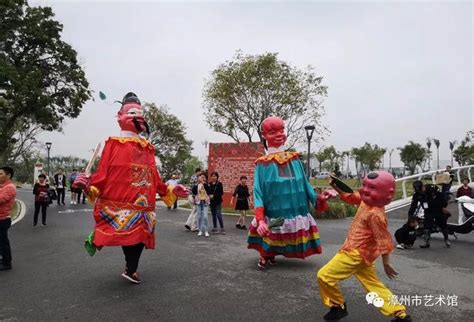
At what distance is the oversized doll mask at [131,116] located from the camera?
510 centimetres

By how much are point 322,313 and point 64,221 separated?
9839mm

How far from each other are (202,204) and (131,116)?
4271mm

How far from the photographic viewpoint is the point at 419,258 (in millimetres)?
6578

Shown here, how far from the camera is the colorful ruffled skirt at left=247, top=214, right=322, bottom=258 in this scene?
534cm

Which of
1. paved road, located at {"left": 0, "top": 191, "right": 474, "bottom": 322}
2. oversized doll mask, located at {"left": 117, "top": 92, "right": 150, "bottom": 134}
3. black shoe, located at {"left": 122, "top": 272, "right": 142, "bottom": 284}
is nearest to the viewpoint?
paved road, located at {"left": 0, "top": 191, "right": 474, "bottom": 322}

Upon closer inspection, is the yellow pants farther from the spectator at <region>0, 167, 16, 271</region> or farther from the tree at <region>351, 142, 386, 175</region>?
the tree at <region>351, 142, 386, 175</region>

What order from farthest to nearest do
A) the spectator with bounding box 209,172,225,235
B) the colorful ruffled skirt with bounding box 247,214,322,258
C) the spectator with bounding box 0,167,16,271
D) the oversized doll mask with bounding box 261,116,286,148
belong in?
the spectator with bounding box 209,172,225,235, the spectator with bounding box 0,167,16,271, the oversized doll mask with bounding box 261,116,286,148, the colorful ruffled skirt with bounding box 247,214,322,258

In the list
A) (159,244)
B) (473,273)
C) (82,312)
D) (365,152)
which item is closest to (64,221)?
(159,244)

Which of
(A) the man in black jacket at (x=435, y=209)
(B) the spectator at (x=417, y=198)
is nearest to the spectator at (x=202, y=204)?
(B) the spectator at (x=417, y=198)

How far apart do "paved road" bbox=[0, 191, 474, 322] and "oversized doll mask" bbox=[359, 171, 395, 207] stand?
3.86 feet

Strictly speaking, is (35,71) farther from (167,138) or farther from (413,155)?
(413,155)

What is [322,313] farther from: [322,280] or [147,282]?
[147,282]

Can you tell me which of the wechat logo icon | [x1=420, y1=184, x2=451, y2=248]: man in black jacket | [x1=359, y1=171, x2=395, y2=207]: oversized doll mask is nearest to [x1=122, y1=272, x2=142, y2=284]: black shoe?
the wechat logo icon

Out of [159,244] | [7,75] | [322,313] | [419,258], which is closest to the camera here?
[322,313]
